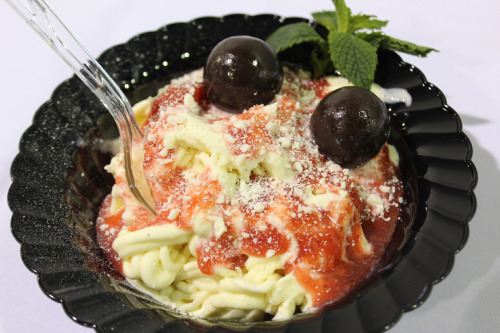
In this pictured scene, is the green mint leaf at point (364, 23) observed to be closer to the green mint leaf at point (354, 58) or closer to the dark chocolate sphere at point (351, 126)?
the green mint leaf at point (354, 58)

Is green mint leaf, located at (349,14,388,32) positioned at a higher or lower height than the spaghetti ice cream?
higher

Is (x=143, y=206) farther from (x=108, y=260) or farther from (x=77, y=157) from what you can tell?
(x=77, y=157)

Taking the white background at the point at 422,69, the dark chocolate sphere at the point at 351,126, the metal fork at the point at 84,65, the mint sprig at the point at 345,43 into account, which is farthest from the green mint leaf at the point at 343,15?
the metal fork at the point at 84,65

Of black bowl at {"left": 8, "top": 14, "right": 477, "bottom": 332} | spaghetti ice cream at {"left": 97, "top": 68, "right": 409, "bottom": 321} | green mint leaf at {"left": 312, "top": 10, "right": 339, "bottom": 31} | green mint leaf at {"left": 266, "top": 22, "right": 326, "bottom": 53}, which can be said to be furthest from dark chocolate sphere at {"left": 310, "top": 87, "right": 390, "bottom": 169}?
green mint leaf at {"left": 312, "top": 10, "right": 339, "bottom": 31}

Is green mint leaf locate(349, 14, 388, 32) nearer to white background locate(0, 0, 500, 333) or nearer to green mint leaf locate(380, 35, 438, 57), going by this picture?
green mint leaf locate(380, 35, 438, 57)

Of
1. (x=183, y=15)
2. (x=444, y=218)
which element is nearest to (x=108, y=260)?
(x=444, y=218)

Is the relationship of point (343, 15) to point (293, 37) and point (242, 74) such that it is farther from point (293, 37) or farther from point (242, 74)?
point (242, 74)
